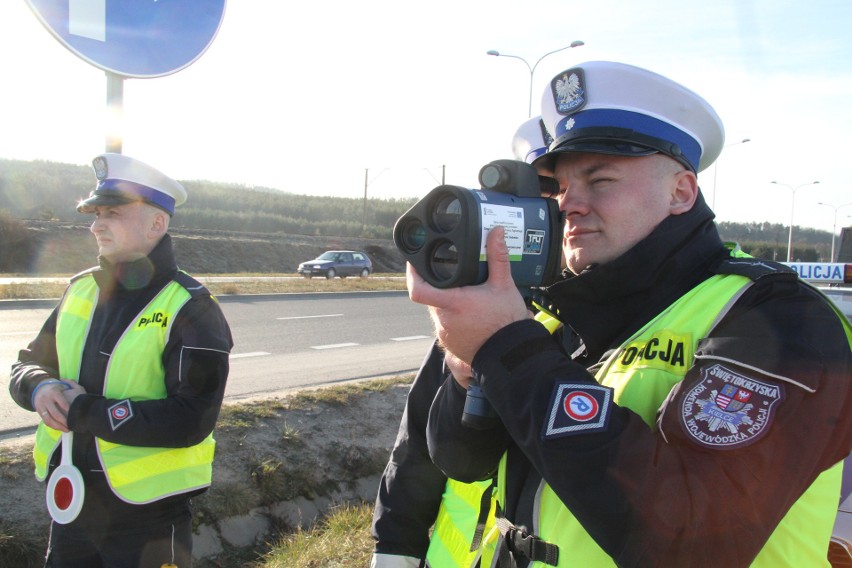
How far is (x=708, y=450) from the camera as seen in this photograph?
1.11m

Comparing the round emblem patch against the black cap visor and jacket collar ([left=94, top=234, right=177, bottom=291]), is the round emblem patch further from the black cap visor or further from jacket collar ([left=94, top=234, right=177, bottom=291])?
the black cap visor

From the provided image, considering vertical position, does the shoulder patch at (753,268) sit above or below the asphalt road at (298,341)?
above

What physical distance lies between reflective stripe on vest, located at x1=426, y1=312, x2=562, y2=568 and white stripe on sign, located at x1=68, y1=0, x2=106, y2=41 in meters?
1.54

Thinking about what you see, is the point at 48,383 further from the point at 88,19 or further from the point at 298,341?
the point at 298,341

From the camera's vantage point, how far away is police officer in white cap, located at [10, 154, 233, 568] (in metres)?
2.49

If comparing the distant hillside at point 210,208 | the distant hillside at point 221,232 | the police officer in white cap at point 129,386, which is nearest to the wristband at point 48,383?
the police officer in white cap at point 129,386

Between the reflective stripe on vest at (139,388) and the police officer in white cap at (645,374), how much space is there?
1460 millimetres

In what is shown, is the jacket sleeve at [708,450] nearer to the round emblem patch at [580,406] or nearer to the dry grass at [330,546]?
the round emblem patch at [580,406]

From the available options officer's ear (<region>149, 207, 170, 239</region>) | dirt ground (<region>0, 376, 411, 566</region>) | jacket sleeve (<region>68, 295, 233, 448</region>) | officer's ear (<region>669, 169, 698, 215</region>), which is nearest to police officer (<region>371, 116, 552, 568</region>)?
officer's ear (<region>669, 169, 698, 215</region>)

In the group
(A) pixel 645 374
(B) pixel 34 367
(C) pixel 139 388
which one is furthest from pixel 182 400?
(A) pixel 645 374

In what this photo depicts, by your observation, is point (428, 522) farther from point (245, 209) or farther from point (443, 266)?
point (245, 209)

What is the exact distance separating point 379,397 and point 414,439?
14.1 feet

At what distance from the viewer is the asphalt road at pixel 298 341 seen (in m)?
8.22

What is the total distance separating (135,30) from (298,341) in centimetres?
966
